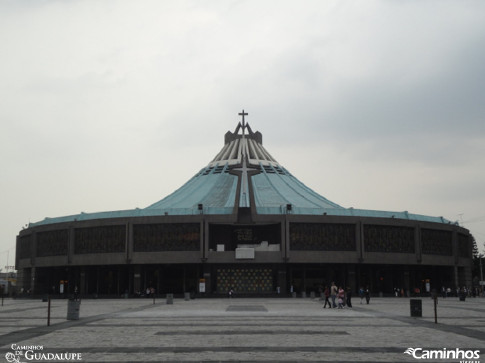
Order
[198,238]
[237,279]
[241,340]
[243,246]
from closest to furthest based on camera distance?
→ [241,340] < [198,238] < [243,246] < [237,279]

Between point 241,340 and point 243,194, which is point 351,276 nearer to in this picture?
point 243,194

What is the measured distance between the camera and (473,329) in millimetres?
21203

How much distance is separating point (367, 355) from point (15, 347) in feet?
31.3

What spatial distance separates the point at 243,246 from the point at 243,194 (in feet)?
25.2

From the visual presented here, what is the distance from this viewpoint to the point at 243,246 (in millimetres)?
66938

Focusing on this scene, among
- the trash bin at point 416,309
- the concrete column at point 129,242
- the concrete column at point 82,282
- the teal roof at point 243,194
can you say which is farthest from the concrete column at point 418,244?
the trash bin at point 416,309

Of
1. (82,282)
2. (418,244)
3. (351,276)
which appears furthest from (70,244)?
(418,244)

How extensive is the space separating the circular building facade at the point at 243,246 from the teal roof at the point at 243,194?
0.18 metres

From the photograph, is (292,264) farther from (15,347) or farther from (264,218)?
(15,347)

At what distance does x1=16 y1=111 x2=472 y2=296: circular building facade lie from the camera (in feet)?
215

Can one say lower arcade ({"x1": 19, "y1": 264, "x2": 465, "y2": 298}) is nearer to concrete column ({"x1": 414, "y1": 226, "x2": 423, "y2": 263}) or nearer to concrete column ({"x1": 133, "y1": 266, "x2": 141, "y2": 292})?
concrete column ({"x1": 133, "y1": 266, "x2": 141, "y2": 292})

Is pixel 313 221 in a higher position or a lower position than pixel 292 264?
higher

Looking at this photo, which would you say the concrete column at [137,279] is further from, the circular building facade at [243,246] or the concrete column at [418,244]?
the concrete column at [418,244]

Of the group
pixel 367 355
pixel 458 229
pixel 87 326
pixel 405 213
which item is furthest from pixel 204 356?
pixel 458 229
